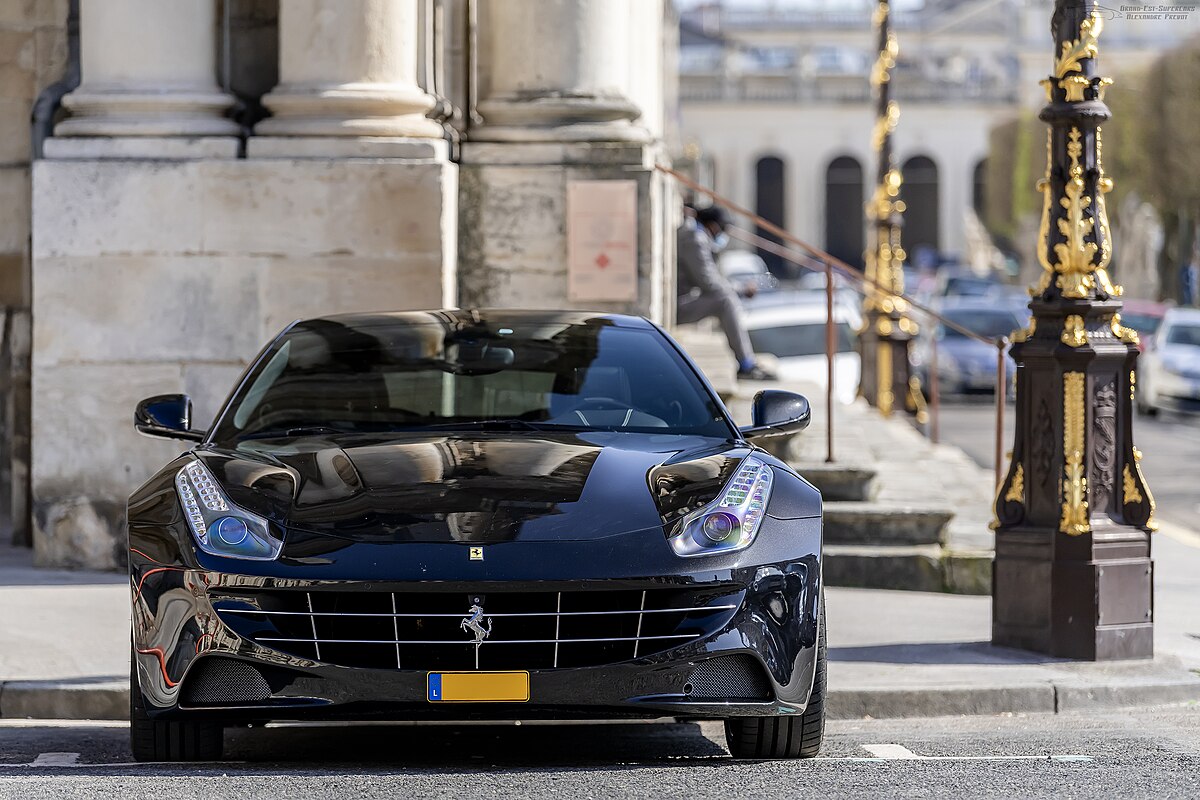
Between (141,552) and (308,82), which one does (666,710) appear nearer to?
(141,552)

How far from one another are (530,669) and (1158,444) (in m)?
20.7

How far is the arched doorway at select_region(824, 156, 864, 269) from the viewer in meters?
112

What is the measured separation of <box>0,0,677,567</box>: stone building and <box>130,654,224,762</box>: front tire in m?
4.44

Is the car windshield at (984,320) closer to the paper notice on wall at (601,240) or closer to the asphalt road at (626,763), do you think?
the paper notice on wall at (601,240)

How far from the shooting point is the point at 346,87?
10828mm

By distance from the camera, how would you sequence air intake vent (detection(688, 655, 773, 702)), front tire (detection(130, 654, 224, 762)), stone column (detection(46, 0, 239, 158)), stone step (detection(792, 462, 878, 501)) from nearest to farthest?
air intake vent (detection(688, 655, 773, 702))
front tire (detection(130, 654, 224, 762))
stone column (detection(46, 0, 239, 158))
stone step (detection(792, 462, 878, 501))

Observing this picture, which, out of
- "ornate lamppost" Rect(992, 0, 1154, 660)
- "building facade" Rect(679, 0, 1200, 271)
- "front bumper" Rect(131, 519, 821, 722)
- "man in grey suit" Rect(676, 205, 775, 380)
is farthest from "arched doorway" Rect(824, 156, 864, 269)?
"front bumper" Rect(131, 519, 821, 722)

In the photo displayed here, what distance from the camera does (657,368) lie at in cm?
714

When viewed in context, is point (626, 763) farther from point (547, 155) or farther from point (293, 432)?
point (547, 155)

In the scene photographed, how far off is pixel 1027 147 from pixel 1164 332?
179 feet

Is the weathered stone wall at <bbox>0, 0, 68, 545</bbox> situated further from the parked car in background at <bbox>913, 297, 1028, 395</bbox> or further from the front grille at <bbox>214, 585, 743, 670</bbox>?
the parked car in background at <bbox>913, 297, 1028, 395</bbox>

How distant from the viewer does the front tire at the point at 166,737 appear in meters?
6.04

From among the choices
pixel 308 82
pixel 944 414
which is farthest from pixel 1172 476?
pixel 308 82

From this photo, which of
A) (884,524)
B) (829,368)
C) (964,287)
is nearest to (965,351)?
(829,368)
